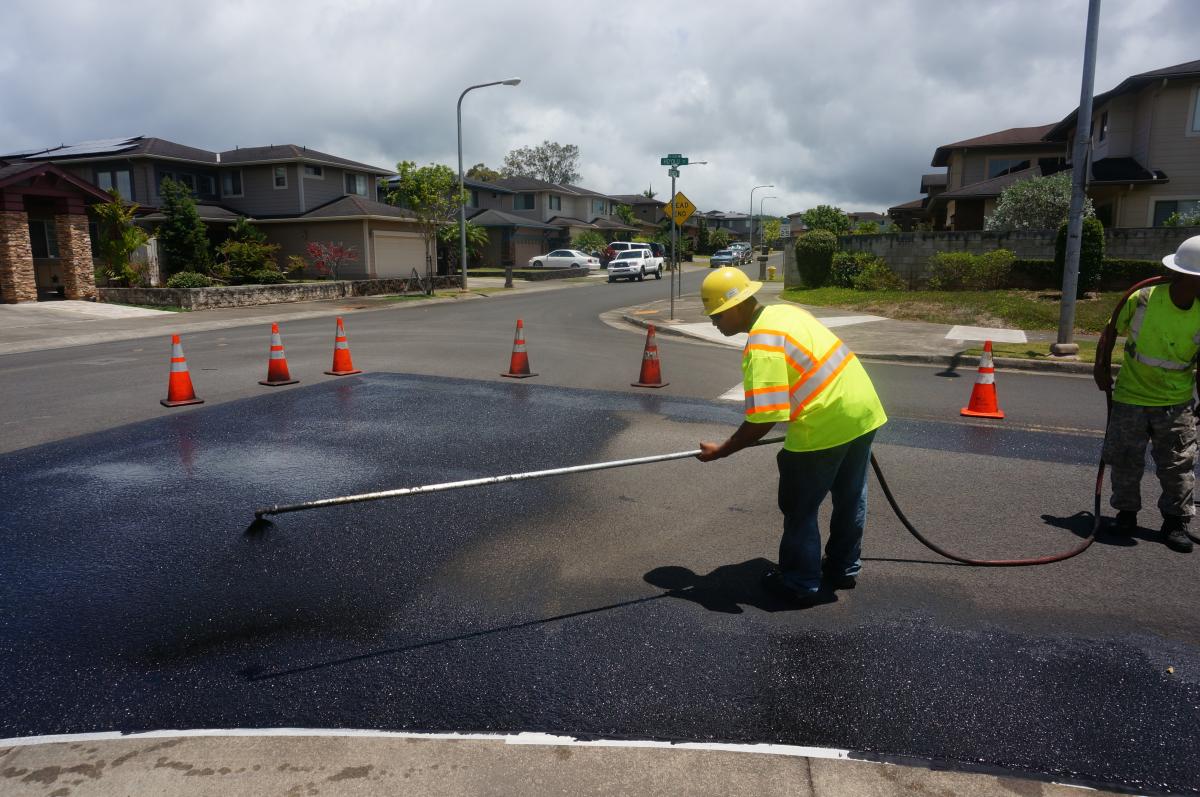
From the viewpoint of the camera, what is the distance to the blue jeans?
3.88 meters

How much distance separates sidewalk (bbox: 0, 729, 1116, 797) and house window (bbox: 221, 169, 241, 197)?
37648 mm

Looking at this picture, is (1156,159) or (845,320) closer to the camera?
(845,320)

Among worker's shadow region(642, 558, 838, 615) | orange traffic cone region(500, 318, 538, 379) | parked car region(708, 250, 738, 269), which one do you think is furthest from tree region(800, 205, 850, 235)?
worker's shadow region(642, 558, 838, 615)

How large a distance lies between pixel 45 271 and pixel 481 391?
80.7 feet

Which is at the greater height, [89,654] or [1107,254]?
[1107,254]

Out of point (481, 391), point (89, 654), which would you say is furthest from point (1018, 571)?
point (481, 391)

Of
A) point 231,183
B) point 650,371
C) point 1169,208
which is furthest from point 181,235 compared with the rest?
point 1169,208

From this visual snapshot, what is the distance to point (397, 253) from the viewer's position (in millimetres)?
36406

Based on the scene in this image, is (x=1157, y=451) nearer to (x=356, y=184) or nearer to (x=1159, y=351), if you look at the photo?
(x=1159, y=351)

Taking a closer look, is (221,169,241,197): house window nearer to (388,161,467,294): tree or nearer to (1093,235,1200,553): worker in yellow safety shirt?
(388,161,467,294): tree

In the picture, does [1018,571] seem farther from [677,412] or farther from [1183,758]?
[677,412]

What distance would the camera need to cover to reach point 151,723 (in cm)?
311

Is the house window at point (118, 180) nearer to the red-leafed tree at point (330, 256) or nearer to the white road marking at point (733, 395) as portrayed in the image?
the red-leafed tree at point (330, 256)

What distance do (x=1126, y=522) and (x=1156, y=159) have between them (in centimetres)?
2482
